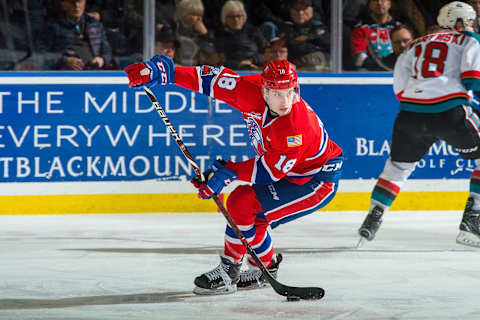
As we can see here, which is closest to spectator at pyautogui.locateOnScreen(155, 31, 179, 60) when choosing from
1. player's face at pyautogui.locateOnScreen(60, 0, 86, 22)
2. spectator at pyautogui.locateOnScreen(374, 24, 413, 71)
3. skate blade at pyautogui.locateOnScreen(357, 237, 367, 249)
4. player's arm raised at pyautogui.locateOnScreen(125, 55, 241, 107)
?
player's face at pyautogui.locateOnScreen(60, 0, 86, 22)

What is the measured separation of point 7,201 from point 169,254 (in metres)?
1.63

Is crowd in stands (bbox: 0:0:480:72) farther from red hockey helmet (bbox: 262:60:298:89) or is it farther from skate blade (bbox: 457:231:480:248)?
red hockey helmet (bbox: 262:60:298:89)

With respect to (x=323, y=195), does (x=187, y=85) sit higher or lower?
higher

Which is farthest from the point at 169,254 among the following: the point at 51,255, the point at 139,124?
the point at 139,124

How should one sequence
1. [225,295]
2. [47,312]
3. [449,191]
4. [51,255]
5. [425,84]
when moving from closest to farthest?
[47,312]
[225,295]
[51,255]
[425,84]
[449,191]

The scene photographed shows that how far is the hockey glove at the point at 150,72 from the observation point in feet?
10.2

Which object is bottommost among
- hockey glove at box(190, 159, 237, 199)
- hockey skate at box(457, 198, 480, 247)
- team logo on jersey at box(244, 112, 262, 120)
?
hockey skate at box(457, 198, 480, 247)

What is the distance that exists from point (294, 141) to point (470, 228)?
1705 mm

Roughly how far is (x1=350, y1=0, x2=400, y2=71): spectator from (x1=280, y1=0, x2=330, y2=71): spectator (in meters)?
0.20

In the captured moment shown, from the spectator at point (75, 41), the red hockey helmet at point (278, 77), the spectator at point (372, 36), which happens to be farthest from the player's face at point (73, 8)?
the red hockey helmet at point (278, 77)

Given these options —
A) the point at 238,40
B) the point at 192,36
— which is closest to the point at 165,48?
the point at 192,36

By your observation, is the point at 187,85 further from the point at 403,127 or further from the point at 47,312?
the point at 403,127

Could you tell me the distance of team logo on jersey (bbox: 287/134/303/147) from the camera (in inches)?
117

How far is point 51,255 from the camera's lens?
387 cm
